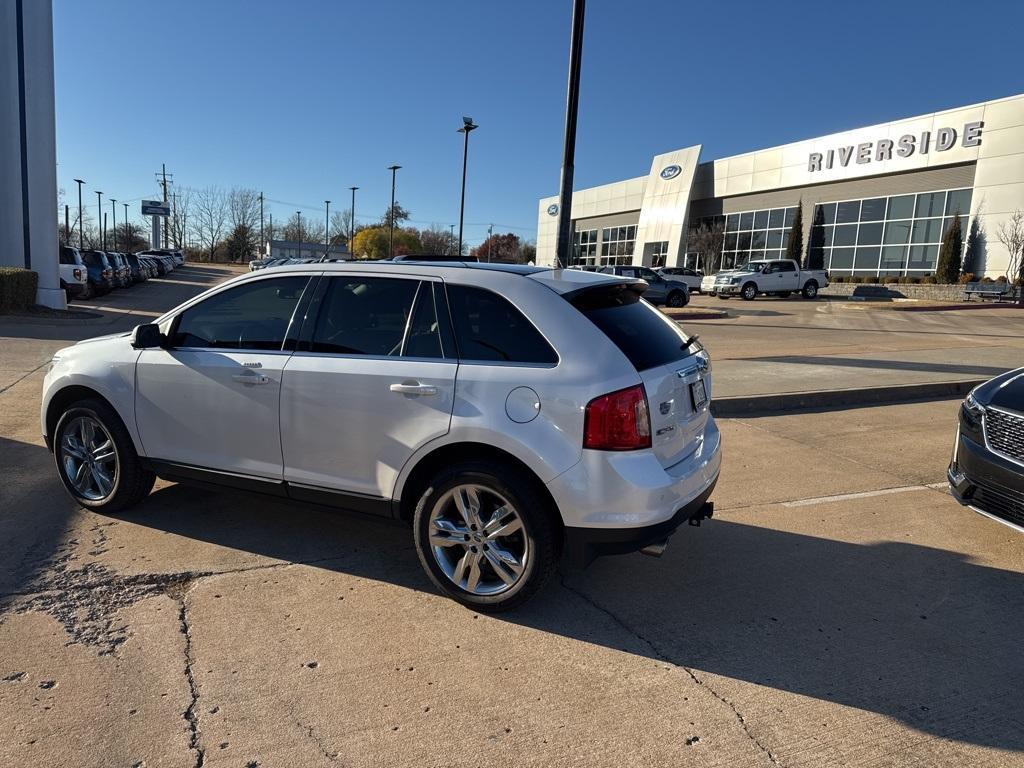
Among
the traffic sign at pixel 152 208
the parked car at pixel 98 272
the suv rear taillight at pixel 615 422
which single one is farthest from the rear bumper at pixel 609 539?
the traffic sign at pixel 152 208

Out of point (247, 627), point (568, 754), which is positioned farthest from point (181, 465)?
point (568, 754)

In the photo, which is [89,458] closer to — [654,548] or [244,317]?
[244,317]

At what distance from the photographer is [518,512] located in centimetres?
342

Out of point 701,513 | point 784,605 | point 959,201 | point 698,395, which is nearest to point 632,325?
point 698,395

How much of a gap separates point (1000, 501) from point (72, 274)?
23.1 metres

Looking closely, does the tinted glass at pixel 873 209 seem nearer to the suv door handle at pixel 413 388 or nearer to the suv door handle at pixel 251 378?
the suv door handle at pixel 413 388

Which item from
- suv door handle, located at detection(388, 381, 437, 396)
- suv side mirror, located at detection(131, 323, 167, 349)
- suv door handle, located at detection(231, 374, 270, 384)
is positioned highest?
suv side mirror, located at detection(131, 323, 167, 349)

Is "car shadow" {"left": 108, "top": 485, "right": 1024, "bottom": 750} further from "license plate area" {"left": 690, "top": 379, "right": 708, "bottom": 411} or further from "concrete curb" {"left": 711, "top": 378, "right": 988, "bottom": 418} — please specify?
"concrete curb" {"left": 711, "top": 378, "right": 988, "bottom": 418}

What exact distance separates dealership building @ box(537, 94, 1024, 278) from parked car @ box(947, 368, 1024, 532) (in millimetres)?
33186

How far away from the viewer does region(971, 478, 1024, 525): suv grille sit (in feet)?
13.7

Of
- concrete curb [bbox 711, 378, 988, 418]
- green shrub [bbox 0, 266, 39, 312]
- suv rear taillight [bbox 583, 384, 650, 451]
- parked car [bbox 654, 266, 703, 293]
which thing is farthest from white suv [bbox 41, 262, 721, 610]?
parked car [bbox 654, 266, 703, 293]

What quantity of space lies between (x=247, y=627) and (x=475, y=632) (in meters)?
1.09

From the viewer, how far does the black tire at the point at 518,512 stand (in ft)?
11.1

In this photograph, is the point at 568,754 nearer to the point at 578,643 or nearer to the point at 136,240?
the point at 578,643
